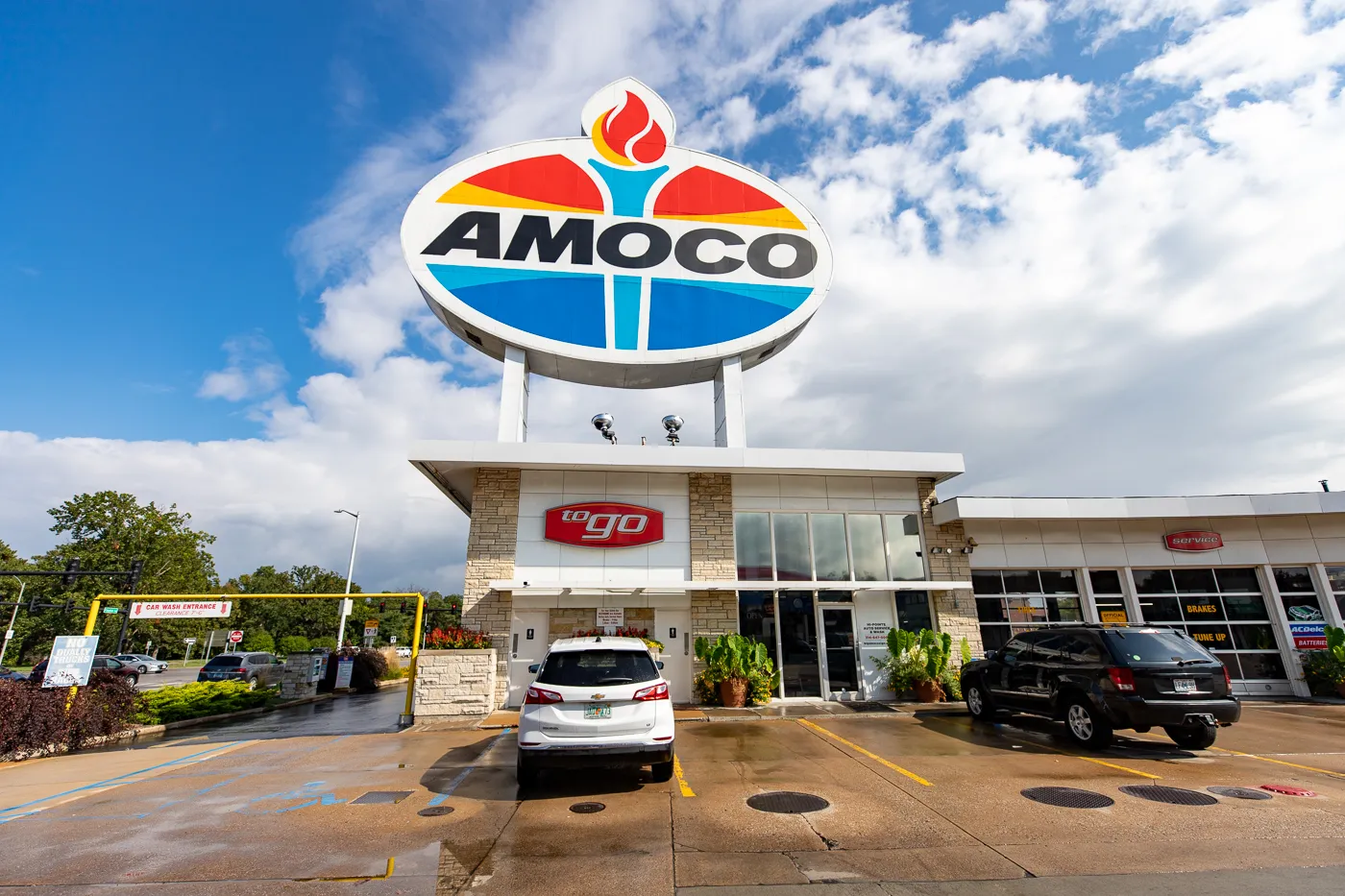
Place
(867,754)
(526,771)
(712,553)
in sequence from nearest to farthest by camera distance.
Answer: (526,771)
(867,754)
(712,553)

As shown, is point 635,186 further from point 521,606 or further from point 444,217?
point 521,606

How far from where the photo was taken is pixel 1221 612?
16531 mm

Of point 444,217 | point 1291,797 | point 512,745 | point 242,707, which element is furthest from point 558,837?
point 242,707

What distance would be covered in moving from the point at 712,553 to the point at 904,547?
498 cm

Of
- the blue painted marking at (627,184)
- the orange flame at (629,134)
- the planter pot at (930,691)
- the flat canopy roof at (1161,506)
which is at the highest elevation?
the orange flame at (629,134)

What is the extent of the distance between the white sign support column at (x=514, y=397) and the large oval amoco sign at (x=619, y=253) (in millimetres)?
365

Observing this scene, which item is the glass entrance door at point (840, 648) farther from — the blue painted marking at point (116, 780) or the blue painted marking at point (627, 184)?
the blue painted marking at point (116, 780)

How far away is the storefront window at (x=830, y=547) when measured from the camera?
15.0 m

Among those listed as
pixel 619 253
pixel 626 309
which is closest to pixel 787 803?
pixel 626 309

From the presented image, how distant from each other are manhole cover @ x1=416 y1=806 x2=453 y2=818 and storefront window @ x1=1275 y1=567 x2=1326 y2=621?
21.0m

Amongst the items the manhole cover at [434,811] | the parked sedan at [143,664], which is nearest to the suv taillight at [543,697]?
the manhole cover at [434,811]

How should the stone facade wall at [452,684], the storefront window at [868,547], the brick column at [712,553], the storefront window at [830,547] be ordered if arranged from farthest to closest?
the storefront window at [868,547], the storefront window at [830,547], the brick column at [712,553], the stone facade wall at [452,684]

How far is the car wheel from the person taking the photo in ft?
37.3

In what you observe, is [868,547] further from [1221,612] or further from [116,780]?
[116,780]
